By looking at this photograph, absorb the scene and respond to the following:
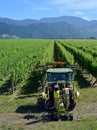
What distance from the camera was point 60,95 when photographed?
13.9 m

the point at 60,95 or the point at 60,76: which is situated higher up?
the point at 60,76

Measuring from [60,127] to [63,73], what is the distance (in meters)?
3.17

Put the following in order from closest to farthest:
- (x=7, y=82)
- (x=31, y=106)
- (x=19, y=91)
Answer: (x=31, y=106)
(x=19, y=91)
(x=7, y=82)

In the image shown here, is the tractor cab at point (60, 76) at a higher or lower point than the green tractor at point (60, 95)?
higher

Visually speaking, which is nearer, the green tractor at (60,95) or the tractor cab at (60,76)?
the green tractor at (60,95)

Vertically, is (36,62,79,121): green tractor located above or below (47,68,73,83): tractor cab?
below

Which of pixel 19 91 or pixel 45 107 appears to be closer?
pixel 45 107

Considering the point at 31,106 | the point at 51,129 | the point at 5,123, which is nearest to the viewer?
the point at 51,129

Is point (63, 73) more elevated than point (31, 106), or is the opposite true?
point (63, 73)

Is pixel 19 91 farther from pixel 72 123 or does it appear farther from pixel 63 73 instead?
pixel 72 123

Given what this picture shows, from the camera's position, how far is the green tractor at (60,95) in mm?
13609

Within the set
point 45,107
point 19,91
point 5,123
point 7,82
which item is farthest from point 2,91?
point 5,123

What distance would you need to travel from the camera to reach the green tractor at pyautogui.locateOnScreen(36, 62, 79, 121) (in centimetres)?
1361

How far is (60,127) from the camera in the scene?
12602 mm
